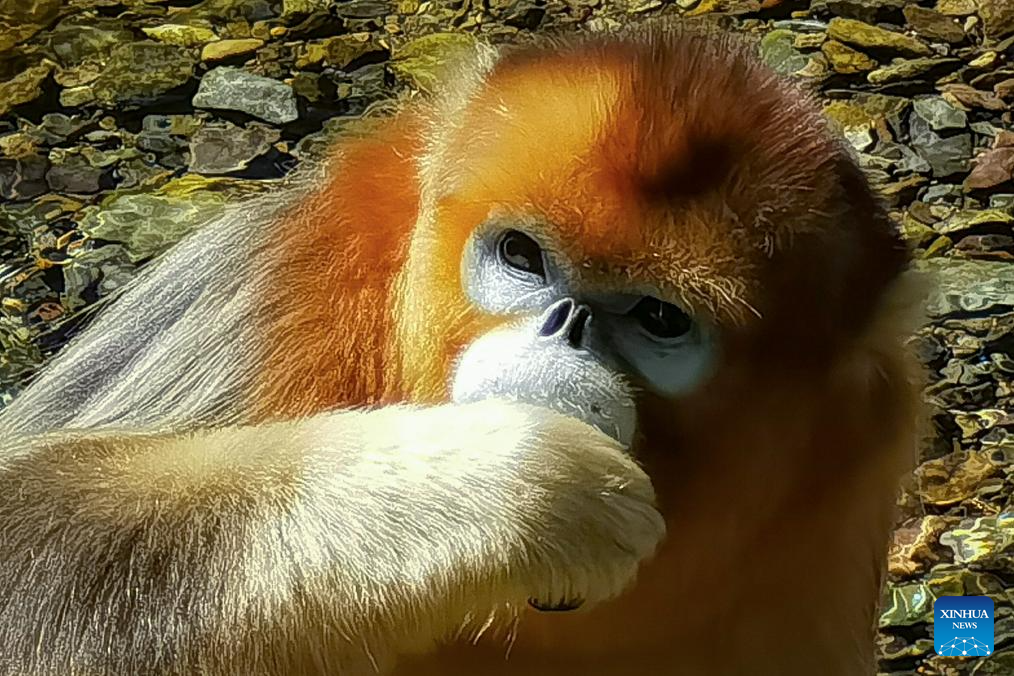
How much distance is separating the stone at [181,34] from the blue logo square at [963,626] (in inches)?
68.1

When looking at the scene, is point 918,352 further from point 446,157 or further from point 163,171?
point 163,171

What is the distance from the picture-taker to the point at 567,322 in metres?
1.13

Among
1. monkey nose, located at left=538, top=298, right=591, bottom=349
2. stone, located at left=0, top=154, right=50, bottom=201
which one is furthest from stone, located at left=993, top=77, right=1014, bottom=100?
monkey nose, located at left=538, top=298, right=591, bottom=349

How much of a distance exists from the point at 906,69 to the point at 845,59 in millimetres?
118

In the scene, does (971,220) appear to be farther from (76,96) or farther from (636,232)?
(636,232)

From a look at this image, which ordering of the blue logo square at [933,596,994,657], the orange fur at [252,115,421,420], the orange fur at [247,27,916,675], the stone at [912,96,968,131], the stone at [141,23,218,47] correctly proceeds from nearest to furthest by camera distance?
the orange fur at [247,27,916,675], the orange fur at [252,115,421,420], the blue logo square at [933,596,994,657], the stone at [912,96,968,131], the stone at [141,23,218,47]

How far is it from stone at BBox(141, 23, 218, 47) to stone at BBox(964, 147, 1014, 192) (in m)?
1.46

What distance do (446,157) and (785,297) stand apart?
0.31 m

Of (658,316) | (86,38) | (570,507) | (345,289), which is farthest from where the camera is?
(86,38)

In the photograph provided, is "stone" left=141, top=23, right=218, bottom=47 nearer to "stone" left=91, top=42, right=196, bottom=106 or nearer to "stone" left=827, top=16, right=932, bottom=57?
"stone" left=91, top=42, right=196, bottom=106

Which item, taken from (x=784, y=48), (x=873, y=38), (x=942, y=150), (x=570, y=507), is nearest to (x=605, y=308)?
(x=570, y=507)

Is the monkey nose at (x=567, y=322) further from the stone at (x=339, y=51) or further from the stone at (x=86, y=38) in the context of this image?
the stone at (x=86, y=38)

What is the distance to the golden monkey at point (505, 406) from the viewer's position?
3.63ft

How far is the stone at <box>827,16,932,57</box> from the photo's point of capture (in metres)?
3.09
